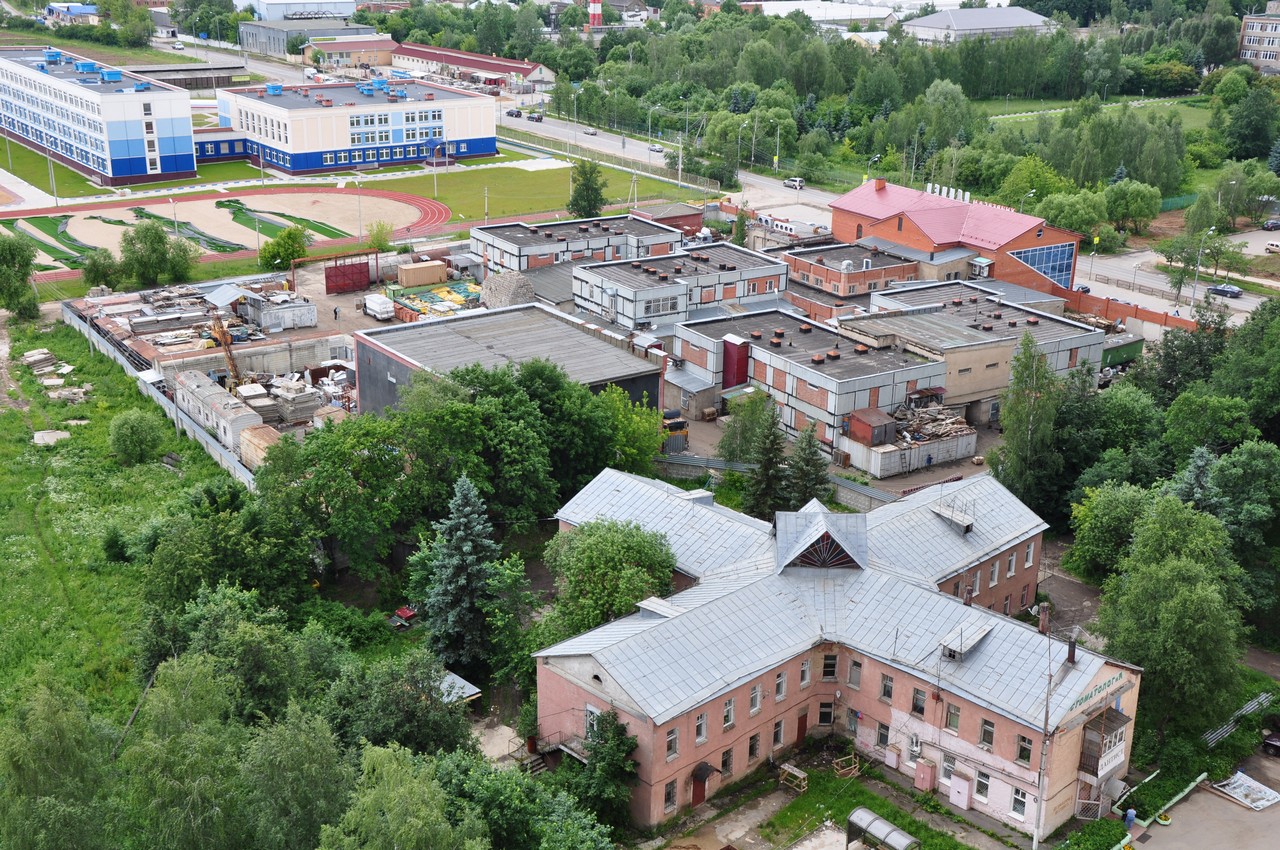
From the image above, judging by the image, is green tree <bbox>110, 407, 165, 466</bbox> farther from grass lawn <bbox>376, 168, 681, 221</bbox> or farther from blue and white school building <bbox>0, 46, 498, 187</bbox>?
blue and white school building <bbox>0, 46, 498, 187</bbox>

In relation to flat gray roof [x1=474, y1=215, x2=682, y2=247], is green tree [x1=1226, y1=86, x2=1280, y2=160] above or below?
above

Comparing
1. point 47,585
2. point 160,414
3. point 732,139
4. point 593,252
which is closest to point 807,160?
point 732,139

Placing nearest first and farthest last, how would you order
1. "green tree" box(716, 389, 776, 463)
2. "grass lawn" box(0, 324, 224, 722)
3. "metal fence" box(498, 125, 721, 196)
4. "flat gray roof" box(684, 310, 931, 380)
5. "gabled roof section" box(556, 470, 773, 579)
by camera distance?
"grass lawn" box(0, 324, 224, 722), "gabled roof section" box(556, 470, 773, 579), "green tree" box(716, 389, 776, 463), "flat gray roof" box(684, 310, 931, 380), "metal fence" box(498, 125, 721, 196)

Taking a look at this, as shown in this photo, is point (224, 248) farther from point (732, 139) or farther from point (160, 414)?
→ point (732, 139)

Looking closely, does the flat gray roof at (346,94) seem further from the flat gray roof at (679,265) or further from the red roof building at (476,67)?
the flat gray roof at (679,265)

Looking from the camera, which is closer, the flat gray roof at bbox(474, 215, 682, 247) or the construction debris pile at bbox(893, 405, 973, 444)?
the construction debris pile at bbox(893, 405, 973, 444)

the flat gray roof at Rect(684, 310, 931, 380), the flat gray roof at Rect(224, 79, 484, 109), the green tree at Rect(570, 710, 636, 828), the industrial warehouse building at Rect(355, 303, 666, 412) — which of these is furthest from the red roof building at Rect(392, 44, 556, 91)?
the green tree at Rect(570, 710, 636, 828)

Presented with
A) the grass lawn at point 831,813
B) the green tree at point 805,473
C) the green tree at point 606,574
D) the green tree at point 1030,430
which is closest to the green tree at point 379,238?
the green tree at point 805,473
